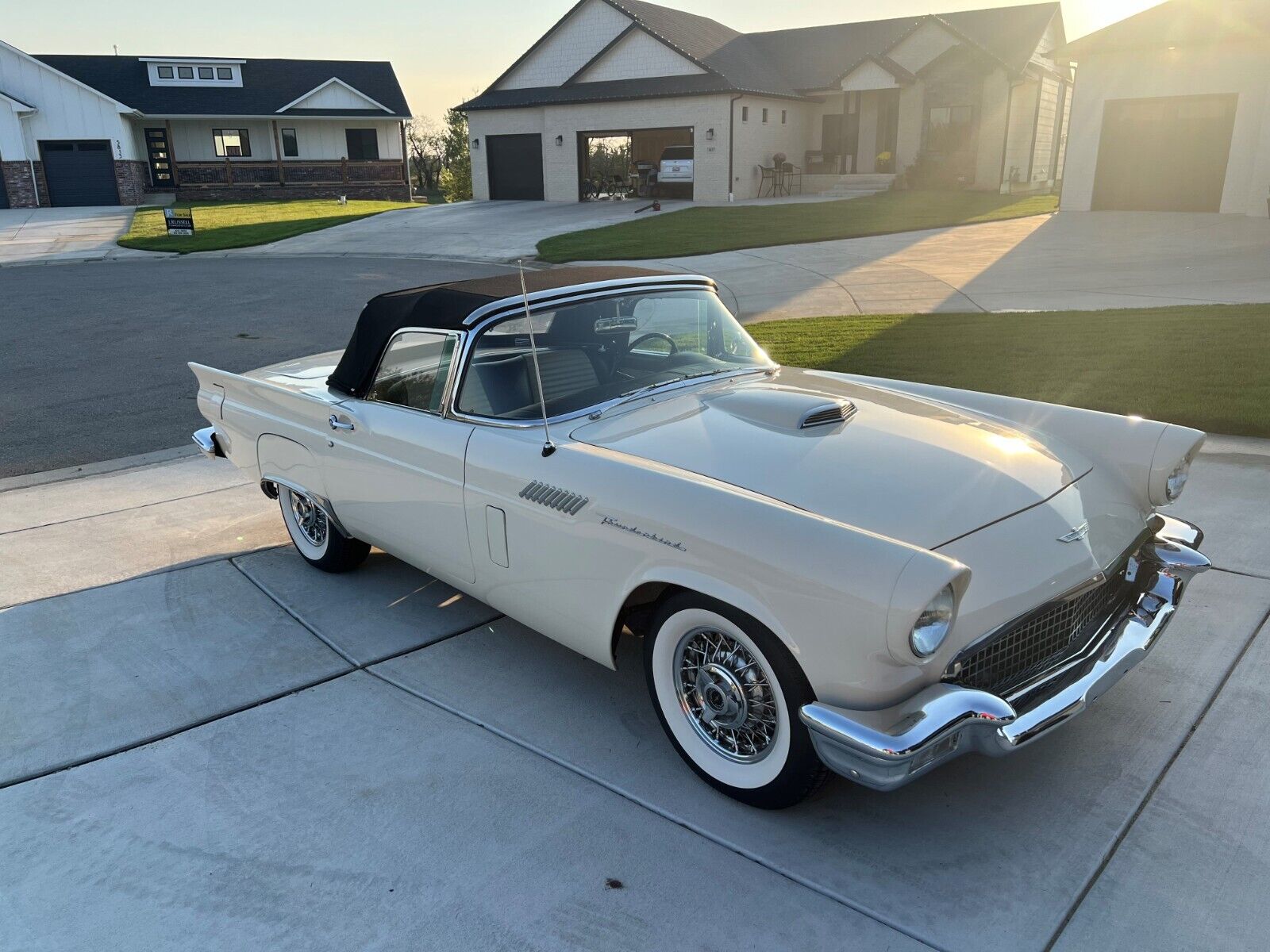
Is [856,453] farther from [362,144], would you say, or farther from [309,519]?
[362,144]

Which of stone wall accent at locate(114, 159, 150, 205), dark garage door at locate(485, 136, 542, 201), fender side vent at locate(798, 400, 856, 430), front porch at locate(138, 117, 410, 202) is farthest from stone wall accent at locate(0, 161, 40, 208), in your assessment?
fender side vent at locate(798, 400, 856, 430)

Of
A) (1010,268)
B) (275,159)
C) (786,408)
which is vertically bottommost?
(1010,268)

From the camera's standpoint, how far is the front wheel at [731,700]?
2.66 metres

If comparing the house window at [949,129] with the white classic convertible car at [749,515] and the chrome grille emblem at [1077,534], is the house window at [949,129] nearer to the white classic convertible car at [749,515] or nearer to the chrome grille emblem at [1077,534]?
the white classic convertible car at [749,515]

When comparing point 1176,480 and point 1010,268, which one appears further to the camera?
point 1010,268

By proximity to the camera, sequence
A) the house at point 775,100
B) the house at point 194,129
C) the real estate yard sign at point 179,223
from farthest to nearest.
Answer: the house at point 194,129 < the house at point 775,100 < the real estate yard sign at point 179,223

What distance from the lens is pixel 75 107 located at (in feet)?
118

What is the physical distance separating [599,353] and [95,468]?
4.57 m

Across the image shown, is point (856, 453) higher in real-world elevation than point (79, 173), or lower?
lower

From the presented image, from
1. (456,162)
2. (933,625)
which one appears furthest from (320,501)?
(456,162)

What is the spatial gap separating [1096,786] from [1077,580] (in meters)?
0.67

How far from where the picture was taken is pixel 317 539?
476 cm

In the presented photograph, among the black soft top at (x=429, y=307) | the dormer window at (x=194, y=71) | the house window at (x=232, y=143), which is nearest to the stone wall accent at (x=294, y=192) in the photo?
the house window at (x=232, y=143)

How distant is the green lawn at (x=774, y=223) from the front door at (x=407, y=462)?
43.8ft
